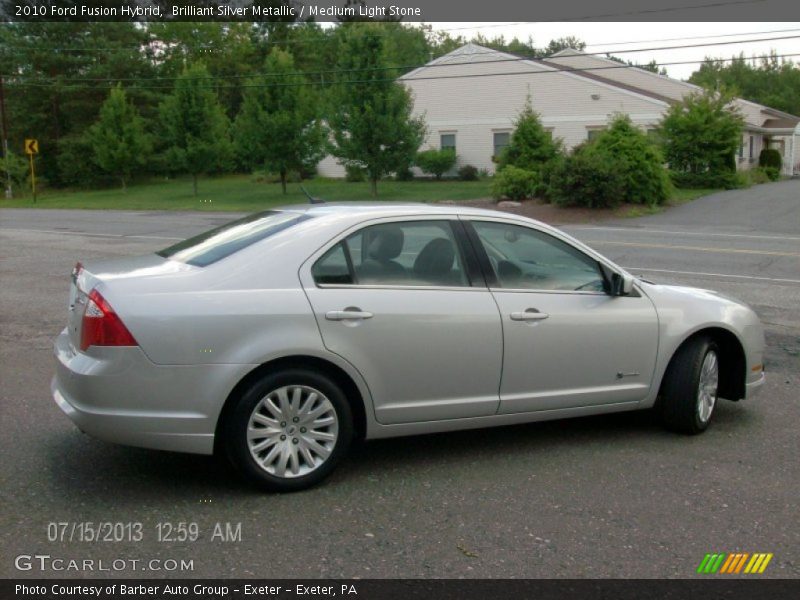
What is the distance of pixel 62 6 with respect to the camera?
5609 cm

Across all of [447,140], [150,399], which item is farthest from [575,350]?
[447,140]

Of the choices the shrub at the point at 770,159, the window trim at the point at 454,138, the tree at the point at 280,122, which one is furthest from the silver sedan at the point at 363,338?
the shrub at the point at 770,159

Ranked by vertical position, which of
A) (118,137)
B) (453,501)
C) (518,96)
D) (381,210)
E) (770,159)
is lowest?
(453,501)

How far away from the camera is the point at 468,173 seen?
46.4 metres

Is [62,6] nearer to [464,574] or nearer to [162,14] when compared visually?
[162,14]

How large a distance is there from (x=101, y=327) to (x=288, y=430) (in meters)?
1.10

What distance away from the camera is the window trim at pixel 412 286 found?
479cm

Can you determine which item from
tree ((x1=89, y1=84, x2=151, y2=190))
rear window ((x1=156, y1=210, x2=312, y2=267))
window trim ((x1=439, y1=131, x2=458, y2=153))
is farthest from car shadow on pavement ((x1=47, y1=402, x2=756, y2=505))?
tree ((x1=89, y1=84, x2=151, y2=190))

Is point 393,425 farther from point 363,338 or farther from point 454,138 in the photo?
point 454,138

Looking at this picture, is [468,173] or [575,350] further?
[468,173]

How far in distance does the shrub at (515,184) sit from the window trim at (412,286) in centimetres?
2678

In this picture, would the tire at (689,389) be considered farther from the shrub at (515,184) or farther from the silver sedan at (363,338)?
the shrub at (515,184)

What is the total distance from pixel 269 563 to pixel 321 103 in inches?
1472

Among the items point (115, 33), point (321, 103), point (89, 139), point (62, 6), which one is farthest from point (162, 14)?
point (321, 103)
